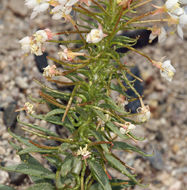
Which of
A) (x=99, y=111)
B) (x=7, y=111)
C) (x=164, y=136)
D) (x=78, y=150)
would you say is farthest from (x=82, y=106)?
(x=164, y=136)

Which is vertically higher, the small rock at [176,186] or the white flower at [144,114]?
the white flower at [144,114]

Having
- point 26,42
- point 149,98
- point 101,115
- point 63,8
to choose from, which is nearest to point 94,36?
point 63,8

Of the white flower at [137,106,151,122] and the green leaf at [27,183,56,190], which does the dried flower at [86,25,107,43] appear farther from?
the green leaf at [27,183,56,190]

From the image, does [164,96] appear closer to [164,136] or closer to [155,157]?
[164,136]

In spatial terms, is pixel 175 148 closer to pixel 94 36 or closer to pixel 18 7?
pixel 94 36

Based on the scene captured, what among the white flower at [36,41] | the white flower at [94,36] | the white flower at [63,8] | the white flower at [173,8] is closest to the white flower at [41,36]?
the white flower at [36,41]

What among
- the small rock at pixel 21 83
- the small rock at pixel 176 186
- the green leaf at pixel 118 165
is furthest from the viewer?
the small rock at pixel 21 83

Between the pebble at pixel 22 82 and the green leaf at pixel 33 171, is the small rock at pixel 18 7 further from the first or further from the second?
the green leaf at pixel 33 171

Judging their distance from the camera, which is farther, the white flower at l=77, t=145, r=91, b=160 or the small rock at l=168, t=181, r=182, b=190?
the small rock at l=168, t=181, r=182, b=190

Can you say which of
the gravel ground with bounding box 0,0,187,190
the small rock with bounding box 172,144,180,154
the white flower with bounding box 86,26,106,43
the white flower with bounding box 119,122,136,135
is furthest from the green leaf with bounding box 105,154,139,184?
the small rock with bounding box 172,144,180,154
